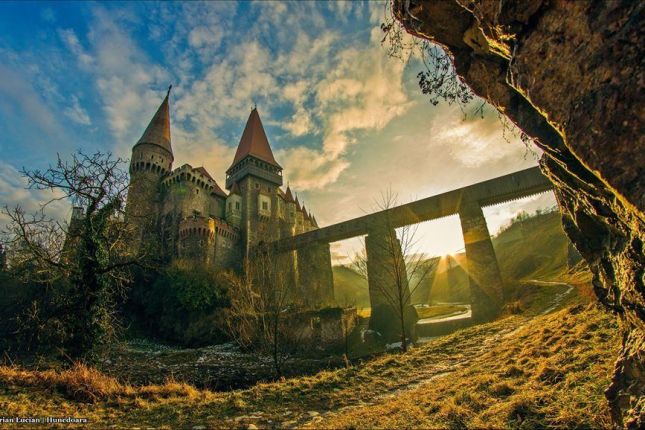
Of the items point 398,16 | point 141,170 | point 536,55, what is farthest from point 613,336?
point 141,170

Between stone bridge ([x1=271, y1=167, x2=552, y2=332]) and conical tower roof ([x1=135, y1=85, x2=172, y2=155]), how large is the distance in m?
27.0

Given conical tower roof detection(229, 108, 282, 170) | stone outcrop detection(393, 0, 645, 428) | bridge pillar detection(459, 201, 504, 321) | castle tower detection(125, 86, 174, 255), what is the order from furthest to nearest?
conical tower roof detection(229, 108, 282, 170), castle tower detection(125, 86, 174, 255), bridge pillar detection(459, 201, 504, 321), stone outcrop detection(393, 0, 645, 428)

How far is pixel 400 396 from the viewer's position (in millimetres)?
5848

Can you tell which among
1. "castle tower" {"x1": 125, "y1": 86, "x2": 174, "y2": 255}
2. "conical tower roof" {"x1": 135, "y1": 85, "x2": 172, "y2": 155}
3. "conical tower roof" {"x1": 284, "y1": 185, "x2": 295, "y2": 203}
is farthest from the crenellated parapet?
"conical tower roof" {"x1": 284, "y1": 185, "x2": 295, "y2": 203}

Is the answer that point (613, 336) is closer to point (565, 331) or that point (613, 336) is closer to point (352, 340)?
point (565, 331)

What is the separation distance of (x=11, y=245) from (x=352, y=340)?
62.5ft

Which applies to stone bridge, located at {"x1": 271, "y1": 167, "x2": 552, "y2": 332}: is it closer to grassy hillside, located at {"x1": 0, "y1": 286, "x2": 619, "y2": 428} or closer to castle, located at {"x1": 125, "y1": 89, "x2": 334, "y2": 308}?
castle, located at {"x1": 125, "y1": 89, "x2": 334, "y2": 308}

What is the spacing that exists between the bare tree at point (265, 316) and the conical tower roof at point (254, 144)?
19891 mm

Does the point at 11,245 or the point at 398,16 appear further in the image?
the point at 11,245

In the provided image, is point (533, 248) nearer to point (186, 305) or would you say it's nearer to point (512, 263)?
point (512, 263)

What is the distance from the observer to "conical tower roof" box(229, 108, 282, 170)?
40.7 m

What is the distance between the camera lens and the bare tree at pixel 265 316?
11951 mm

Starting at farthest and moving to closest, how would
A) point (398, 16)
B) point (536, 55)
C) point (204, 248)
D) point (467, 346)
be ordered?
point (204, 248)
point (467, 346)
point (398, 16)
point (536, 55)

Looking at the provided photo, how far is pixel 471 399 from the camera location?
4441mm
